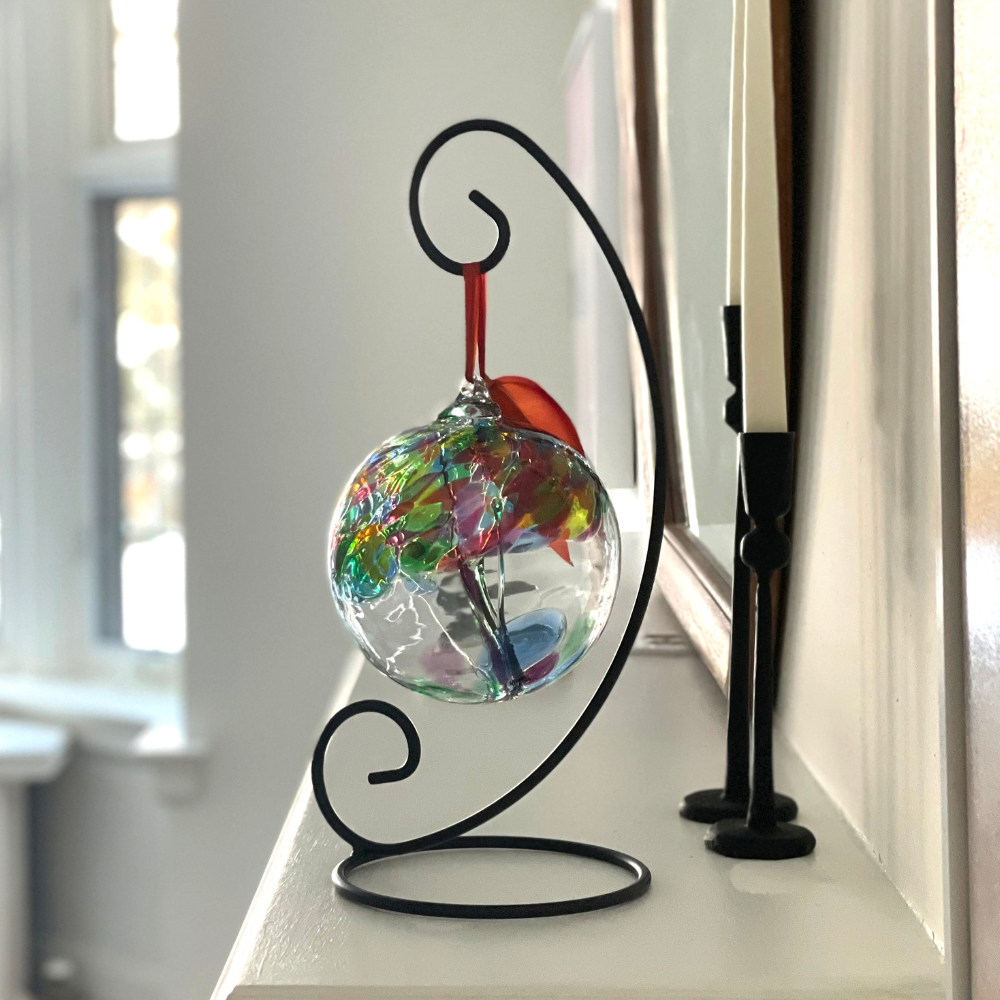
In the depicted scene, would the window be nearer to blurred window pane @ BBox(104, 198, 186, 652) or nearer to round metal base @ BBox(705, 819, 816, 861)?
blurred window pane @ BBox(104, 198, 186, 652)

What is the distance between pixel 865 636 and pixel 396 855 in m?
0.21

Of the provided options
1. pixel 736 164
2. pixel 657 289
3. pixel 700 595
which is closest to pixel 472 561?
pixel 736 164

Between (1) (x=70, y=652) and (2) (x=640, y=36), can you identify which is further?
(1) (x=70, y=652)

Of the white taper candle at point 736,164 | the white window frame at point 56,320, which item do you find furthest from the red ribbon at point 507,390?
the white window frame at point 56,320

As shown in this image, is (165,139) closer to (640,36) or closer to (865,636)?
(640,36)

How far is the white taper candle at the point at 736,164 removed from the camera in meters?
0.55

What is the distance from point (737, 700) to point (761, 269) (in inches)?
7.4

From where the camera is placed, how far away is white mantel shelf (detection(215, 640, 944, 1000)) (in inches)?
14.7

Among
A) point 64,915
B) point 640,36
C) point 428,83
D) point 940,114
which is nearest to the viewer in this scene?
point 940,114

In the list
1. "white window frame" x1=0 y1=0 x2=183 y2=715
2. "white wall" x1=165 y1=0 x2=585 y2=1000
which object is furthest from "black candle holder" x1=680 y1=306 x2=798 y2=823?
"white window frame" x1=0 y1=0 x2=183 y2=715

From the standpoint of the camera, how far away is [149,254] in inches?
102

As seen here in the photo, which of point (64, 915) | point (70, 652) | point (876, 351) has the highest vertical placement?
point (876, 351)

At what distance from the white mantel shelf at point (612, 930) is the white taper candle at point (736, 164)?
25 centimetres

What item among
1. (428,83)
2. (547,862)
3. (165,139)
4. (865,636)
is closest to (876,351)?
(865,636)
